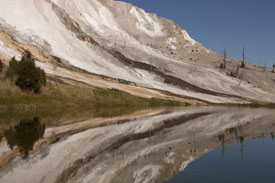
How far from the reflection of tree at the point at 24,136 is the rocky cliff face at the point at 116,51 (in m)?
39.9

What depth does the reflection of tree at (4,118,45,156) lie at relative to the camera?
1451cm

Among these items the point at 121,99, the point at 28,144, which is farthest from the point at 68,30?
the point at 28,144

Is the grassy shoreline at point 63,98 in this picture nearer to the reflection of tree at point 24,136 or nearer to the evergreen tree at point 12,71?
the evergreen tree at point 12,71

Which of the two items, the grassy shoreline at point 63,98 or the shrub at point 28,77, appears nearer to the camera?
the grassy shoreline at point 63,98

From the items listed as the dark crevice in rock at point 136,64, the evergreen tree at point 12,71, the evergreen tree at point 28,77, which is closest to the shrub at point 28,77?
the evergreen tree at point 28,77

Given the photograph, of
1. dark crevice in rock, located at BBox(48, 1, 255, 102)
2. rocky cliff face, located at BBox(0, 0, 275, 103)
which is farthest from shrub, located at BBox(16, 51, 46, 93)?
dark crevice in rock, located at BBox(48, 1, 255, 102)

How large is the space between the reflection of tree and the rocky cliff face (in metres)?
39.9

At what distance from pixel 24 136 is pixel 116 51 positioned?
71.5 meters

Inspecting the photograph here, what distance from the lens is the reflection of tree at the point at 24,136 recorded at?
47.6ft

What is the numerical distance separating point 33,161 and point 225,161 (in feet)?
22.1

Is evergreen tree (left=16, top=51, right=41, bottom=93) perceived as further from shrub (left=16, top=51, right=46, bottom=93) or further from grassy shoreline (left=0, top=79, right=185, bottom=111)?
grassy shoreline (left=0, top=79, right=185, bottom=111)

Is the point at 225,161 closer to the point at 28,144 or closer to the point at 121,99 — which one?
the point at 28,144

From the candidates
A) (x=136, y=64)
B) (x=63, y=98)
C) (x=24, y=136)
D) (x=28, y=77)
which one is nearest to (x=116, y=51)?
(x=136, y=64)

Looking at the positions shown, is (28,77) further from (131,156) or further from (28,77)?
(131,156)
